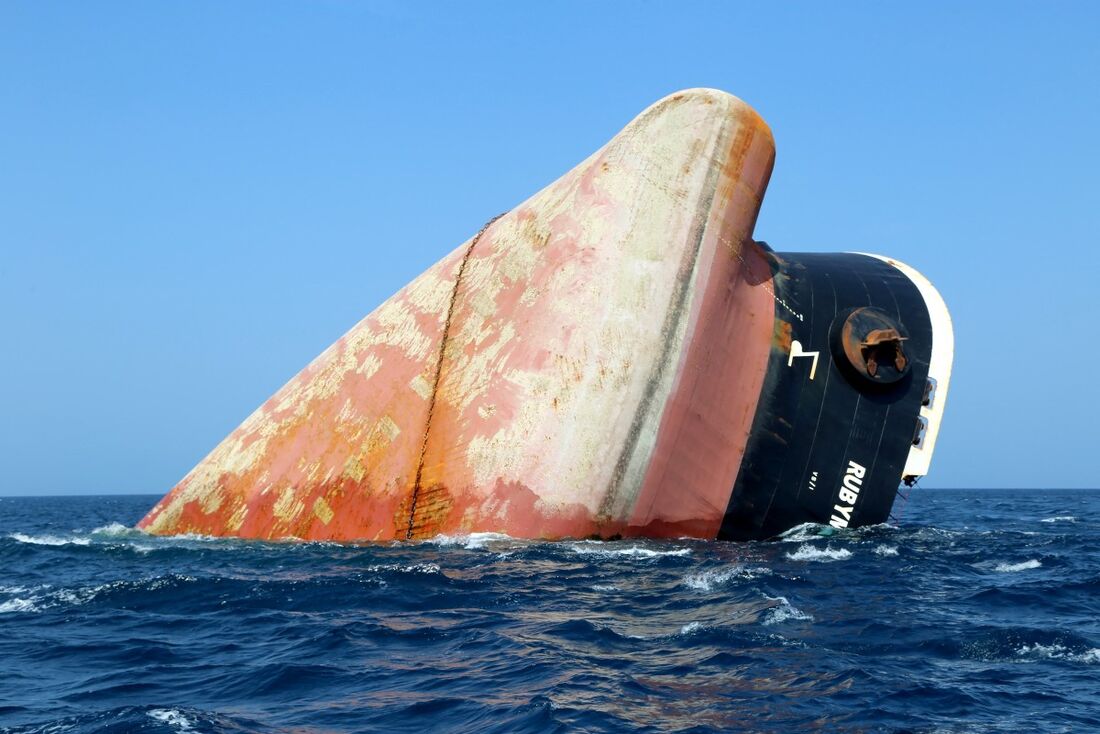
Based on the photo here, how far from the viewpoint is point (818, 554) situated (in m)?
13.1

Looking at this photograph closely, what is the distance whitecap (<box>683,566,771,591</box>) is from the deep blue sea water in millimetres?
52

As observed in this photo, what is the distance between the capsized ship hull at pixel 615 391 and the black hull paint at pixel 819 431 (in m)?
0.03

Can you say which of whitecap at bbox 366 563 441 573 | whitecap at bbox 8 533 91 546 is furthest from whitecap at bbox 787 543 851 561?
whitecap at bbox 8 533 91 546

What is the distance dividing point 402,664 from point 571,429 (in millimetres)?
5801

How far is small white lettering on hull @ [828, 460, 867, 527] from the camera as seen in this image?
1459cm

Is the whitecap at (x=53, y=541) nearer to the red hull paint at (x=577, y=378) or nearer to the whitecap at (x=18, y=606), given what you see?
the red hull paint at (x=577, y=378)

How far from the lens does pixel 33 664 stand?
8.55 m

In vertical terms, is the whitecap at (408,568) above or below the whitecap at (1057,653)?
above

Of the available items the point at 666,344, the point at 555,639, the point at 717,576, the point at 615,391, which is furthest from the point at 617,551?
the point at 555,639

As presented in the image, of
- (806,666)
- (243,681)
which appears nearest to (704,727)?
(806,666)

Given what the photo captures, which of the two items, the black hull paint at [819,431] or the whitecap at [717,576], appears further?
the black hull paint at [819,431]

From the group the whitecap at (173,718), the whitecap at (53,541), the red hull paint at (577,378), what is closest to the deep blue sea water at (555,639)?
the whitecap at (173,718)

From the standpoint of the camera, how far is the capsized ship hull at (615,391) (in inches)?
538

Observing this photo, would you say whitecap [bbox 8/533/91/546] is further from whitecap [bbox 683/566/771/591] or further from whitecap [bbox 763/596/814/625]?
whitecap [bbox 763/596/814/625]
